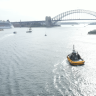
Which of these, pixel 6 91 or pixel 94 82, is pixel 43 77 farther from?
pixel 94 82

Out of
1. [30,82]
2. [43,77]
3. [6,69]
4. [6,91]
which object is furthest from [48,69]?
[6,91]

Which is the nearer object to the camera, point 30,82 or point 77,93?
point 77,93

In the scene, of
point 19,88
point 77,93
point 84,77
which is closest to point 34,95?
point 19,88

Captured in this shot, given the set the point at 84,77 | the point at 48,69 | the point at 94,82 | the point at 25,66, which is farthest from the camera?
the point at 25,66

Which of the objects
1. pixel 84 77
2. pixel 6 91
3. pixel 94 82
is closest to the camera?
pixel 6 91

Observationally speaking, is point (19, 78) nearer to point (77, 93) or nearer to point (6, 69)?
point (6, 69)

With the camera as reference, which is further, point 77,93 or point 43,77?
point 43,77

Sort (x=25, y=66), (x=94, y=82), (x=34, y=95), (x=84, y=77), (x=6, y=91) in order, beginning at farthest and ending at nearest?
1. (x=25, y=66)
2. (x=84, y=77)
3. (x=94, y=82)
4. (x=6, y=91)
5. (x=34, y=95)

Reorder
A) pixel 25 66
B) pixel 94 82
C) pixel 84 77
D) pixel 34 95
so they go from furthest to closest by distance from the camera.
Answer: pixel 25 66
pixel 84 77
pixel 94 82
pixel 34 95
